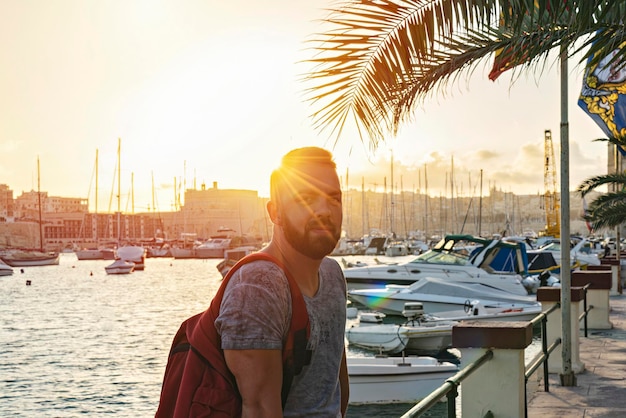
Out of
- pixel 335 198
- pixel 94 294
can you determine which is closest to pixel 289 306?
pixel 335 198

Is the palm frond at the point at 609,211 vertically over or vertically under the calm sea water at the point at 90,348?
over

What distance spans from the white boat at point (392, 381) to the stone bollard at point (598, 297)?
296 cm

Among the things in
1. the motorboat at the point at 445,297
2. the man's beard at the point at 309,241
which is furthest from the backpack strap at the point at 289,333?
the motorboat at the point at 445,297

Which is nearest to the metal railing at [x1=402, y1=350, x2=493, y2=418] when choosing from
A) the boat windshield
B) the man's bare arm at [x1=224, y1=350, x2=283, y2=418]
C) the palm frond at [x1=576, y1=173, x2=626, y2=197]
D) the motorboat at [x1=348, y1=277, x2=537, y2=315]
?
the man's bare arm at [x1=224, y1=350, x2=283, y2=418]

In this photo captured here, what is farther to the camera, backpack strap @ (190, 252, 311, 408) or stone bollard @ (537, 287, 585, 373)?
stone bollard @ (537, 287, 585, 373)

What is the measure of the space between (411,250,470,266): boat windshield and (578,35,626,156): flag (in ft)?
73.5

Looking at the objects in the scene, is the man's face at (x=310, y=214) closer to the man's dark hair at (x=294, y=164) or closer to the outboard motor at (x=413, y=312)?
the man's dark hair at (x=294, y=164)

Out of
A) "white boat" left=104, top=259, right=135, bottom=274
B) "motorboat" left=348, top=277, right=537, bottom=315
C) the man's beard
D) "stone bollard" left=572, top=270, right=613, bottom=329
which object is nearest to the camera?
the man's beard

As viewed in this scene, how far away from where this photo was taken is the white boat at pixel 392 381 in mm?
14977

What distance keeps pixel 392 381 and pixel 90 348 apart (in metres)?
19.3

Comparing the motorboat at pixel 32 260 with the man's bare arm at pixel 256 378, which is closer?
the man's bare arm at pixel 256 378

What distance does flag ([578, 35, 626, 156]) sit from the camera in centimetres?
873

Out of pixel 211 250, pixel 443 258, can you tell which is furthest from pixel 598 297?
pixel 211 250

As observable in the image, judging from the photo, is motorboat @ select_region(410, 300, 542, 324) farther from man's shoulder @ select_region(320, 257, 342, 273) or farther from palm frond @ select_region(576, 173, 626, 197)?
man's shoulder @ select_region(320, 257, 342, 273)
